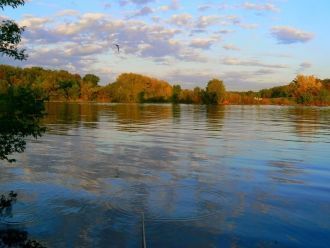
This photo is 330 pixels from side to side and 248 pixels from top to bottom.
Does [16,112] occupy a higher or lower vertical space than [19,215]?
higher

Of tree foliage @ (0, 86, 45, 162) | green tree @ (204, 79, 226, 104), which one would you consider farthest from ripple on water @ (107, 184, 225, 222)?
green tree @ (204, 79, 226, 104)

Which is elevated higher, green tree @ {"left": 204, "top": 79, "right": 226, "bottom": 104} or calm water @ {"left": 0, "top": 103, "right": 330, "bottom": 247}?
green tree @ {"left": 204, "top": 79, "right": 226, "bottom": 104}

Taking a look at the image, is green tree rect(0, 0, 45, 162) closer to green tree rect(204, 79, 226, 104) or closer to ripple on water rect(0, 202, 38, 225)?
ripple on water rect(0, 202, 38, 225)

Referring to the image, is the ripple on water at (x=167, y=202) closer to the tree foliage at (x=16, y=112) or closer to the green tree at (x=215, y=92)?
the tree foliage at (x=16, y=112)

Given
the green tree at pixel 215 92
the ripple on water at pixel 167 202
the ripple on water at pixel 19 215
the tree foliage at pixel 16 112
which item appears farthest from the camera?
the green tree at pixel 215 92

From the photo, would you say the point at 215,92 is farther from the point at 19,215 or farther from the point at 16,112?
the point at 16,112

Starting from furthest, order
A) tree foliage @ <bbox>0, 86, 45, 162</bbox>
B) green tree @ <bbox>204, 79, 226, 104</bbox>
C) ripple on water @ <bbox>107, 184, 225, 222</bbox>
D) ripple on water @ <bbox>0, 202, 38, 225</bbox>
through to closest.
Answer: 1. green tree @ <bbox>204, 79, 226, 104</bbox>
2. ripple on water @ <bbox>107, 184, 225, 222</bbox>
3. ripple on water @ <bbox>0, 202, 38, 225</bbox>
4. tree foliage @ <bbox>0, 86, 45, 162</bbox>

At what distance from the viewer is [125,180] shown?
19.2 metres

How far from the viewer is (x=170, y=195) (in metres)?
16.7

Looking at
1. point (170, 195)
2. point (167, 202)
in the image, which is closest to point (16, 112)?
point (167, 202)

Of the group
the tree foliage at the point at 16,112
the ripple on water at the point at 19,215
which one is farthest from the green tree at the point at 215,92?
the tree foliage at the point at 16,112

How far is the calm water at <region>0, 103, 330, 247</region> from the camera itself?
482 inches

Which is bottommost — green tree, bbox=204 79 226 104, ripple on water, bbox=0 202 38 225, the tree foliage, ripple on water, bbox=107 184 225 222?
ripple on water, bbox=107 184 225 222

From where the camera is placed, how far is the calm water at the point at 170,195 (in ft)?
40.1
